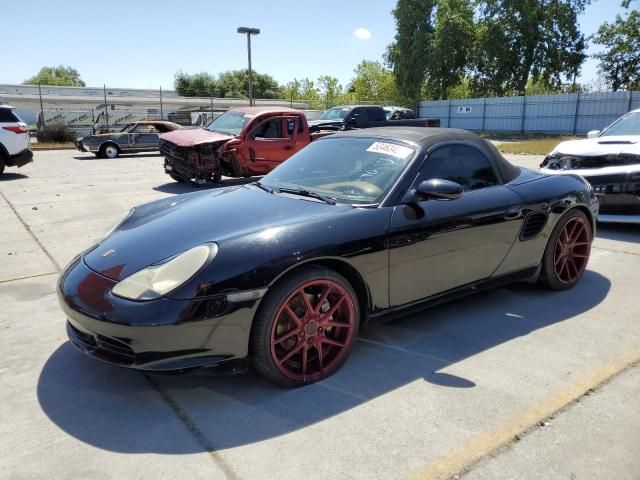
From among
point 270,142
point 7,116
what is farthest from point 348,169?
point 7,116

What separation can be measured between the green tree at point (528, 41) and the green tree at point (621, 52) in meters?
2.20

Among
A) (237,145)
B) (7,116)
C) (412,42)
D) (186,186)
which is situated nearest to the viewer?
(237,145)

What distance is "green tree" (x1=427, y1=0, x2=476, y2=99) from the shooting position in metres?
39.3

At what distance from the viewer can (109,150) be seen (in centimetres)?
1803

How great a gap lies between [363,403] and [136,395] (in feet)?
4.03

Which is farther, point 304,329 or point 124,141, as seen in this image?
point 124,141

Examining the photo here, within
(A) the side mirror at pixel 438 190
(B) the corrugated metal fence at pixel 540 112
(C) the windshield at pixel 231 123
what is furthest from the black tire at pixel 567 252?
(B) the corrugated metal fence at pixel 540 112

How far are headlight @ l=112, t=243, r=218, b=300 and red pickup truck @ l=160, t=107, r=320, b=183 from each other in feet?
24.1

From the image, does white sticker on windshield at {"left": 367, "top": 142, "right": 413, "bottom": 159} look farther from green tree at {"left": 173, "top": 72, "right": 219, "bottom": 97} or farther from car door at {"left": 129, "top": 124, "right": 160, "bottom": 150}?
green tree at {"left": 173, "top": 72, "right": 219, "bottom": 97}

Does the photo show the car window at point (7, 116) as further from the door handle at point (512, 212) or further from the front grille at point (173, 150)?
the door handle at point (512, 212)

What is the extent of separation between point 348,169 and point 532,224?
1546 mm

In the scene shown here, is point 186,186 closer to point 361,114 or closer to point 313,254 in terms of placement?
point 361,114

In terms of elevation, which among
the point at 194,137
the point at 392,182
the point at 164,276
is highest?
the point at 194,137

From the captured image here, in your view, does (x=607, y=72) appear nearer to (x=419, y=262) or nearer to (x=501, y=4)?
(x=501, y=4)
